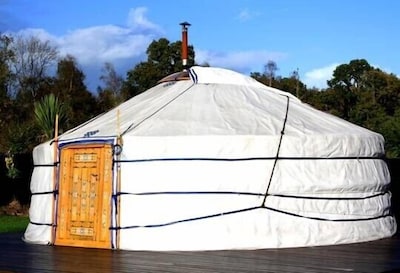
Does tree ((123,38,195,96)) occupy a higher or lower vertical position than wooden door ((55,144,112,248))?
higher

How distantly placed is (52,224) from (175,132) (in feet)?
5.77

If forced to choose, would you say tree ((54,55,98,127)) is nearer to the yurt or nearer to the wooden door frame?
the yurt

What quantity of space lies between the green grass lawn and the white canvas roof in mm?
3398

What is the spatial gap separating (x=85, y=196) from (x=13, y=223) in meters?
5.02

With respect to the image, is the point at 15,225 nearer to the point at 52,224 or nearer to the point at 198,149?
the point at 52,224

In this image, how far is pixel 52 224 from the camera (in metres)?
8.38

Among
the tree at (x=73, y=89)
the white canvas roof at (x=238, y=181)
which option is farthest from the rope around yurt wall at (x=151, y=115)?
the tree at (x=73, y=89)

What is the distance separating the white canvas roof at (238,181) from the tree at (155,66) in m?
14.6

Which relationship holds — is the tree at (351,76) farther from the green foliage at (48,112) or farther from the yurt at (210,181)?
the yurt at (210,181)

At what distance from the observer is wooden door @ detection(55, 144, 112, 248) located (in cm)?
793

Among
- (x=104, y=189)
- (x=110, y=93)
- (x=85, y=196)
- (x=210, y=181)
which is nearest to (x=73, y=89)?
(x=110, y=93)

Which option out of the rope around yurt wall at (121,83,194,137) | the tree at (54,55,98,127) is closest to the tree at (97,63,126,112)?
the tree at (54,55,98,127)

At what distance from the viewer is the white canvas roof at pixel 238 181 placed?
7613mm

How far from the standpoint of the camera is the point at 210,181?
761 cm
